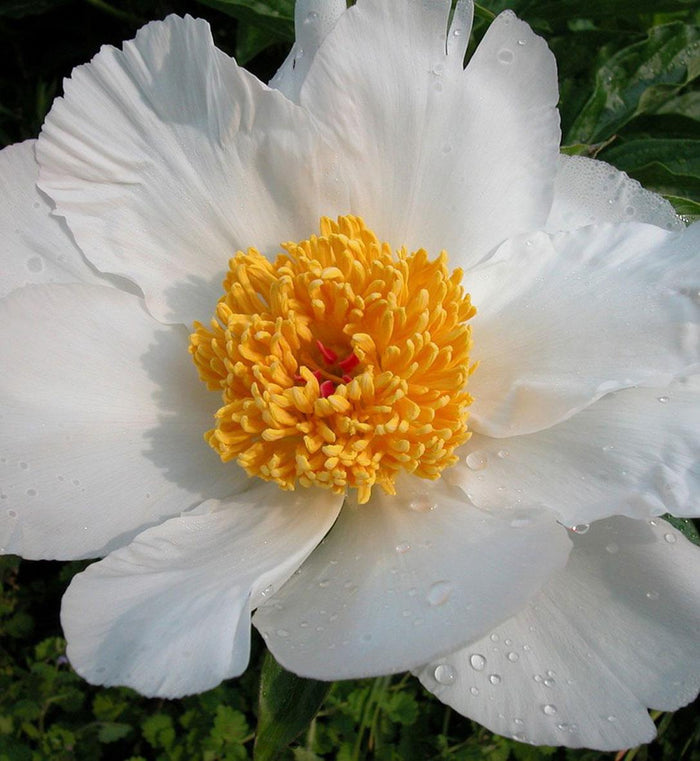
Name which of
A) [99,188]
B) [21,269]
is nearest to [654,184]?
[99,188]

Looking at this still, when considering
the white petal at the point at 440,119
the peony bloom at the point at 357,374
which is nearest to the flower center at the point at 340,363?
the peony bloom at the point at 357,374

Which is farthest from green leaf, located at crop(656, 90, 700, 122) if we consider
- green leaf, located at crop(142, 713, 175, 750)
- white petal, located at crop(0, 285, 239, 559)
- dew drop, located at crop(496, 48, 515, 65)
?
green leaf, located at crop(142, 713, 175, 750)

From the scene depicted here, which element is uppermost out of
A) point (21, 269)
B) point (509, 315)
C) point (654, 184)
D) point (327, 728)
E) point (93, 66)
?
point (93, 66)

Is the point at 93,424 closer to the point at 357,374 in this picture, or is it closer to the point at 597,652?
the point at 357,374

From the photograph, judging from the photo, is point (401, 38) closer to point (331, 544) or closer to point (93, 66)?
point (93, 66)

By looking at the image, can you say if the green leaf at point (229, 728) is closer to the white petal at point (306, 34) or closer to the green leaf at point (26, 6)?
the white petal at point (306, 34)

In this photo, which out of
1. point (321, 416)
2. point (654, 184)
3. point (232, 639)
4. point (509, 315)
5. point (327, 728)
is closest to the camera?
point (232, 639)

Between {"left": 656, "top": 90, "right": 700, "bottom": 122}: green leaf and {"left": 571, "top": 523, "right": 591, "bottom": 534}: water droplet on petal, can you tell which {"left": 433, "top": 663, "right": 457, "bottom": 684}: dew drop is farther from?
{"left": 656, "top": 90, "right": 700, "bottom": 122}: green leaf
